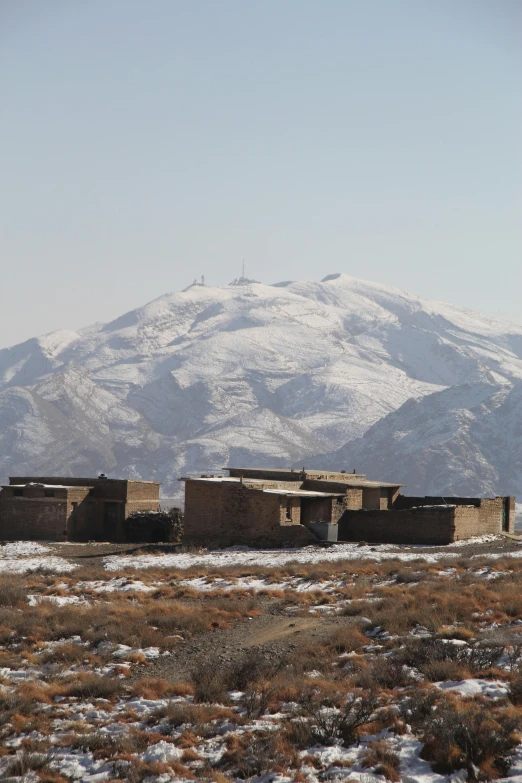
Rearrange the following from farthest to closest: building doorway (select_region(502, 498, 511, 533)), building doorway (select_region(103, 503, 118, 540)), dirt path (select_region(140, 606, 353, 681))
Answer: building doorway (select_region(103, 503, 118, 540)) → building doorway (select_region(502, 498, 511, 533)) → dirt path (select_region(140, 606, 353, 681))

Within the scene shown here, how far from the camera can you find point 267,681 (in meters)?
17.3

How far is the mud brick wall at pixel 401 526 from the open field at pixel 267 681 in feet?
47.7

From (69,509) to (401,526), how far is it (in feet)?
64.0

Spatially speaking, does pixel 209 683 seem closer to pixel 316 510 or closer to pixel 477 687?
pixel 477 687

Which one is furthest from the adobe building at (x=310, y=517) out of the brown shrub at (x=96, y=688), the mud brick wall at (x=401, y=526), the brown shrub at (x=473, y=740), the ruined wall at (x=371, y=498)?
the brown shrub at (x=473, y=740)

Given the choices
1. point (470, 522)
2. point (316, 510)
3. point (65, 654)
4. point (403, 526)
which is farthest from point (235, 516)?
point (65, 654)

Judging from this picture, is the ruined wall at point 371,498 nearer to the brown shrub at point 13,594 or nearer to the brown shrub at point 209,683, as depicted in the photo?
the brown shrub at point 13,594

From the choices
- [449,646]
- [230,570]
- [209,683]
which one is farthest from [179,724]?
[230,570]

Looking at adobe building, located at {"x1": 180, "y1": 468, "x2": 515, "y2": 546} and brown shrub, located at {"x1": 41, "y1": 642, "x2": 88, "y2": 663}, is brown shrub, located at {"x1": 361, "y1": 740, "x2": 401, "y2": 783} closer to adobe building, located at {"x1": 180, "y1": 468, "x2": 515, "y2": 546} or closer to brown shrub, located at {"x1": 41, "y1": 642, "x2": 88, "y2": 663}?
brown shrub, located at {"x1": 41, "y1": 642, "x2": 88, "y2": 663}

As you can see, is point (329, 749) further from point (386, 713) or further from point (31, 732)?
point (31, 732)

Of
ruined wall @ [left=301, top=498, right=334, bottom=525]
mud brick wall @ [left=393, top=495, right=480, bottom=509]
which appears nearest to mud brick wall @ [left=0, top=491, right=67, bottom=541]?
ruined wall @ [left=301, top=498, right=334, bottom=525]

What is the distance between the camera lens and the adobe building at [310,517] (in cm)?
4434

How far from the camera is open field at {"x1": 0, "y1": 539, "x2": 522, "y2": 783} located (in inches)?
548

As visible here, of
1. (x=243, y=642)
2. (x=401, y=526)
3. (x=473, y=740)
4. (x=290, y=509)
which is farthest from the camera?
(x=290, y=509)
